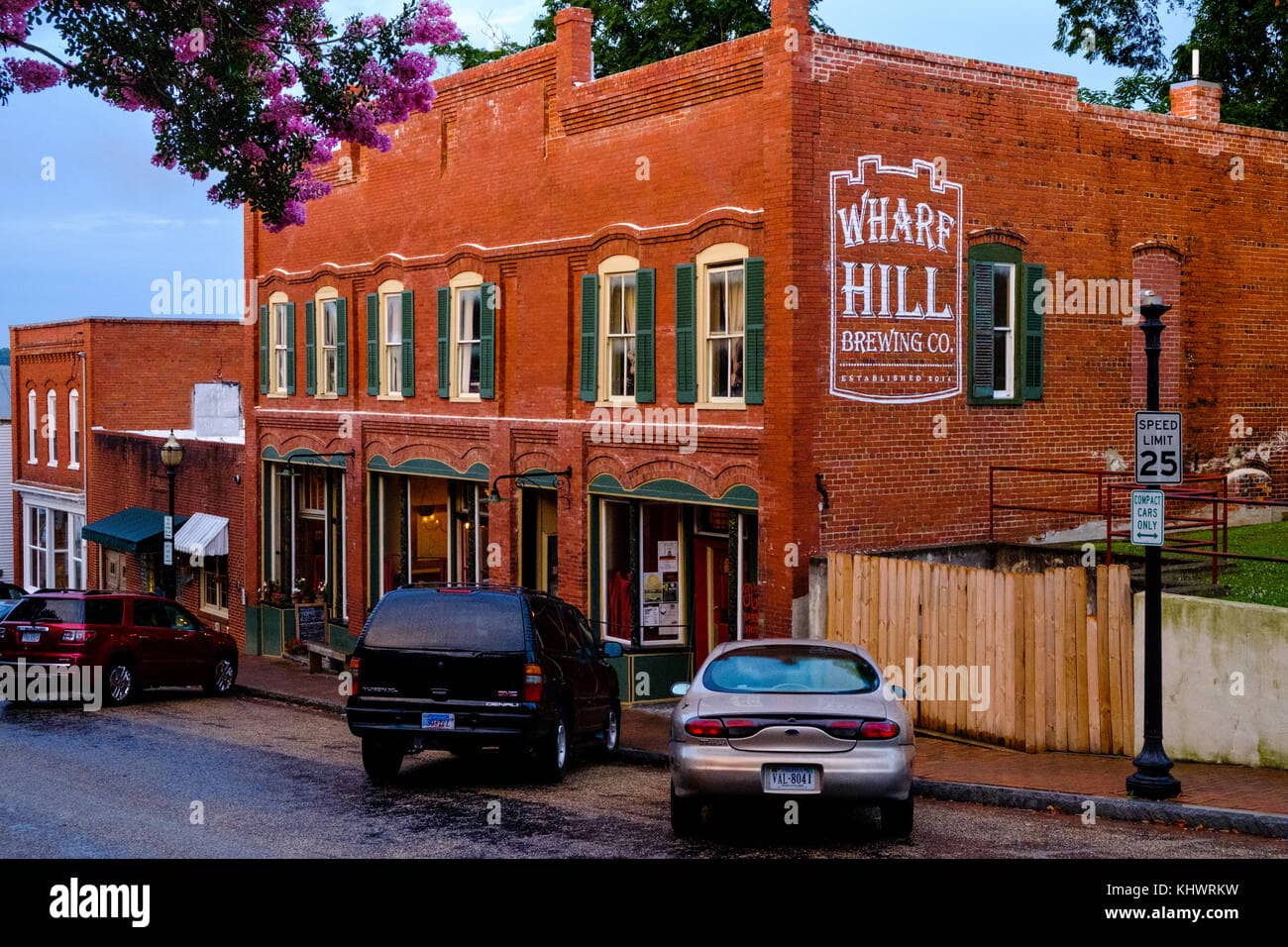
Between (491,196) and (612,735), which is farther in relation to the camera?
(491,196)

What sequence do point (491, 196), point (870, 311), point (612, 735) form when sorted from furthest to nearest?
point (491, 196) < point (870, 311) < point (612, 735)

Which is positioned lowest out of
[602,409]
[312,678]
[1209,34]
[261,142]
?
[312,678]

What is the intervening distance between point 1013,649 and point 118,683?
13.5m

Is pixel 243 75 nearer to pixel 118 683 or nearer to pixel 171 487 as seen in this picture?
pixel 118 683

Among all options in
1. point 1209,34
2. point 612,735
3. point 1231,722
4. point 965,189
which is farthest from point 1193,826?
point 1209,34

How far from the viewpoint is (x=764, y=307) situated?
754 inches

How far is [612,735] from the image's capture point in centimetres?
1716

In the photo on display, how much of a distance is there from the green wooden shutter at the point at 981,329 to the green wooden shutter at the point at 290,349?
1607cm

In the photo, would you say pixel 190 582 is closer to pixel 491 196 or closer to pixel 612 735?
pixel 491 196

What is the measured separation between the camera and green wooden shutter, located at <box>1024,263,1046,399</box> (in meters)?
20.8

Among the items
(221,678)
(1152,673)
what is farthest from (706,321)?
(221,678)

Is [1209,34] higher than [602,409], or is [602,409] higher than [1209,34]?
[1209,34]

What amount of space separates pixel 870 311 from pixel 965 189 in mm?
2346

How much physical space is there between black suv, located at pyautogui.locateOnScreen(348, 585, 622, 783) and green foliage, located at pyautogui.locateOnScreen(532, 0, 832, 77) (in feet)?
83.5
